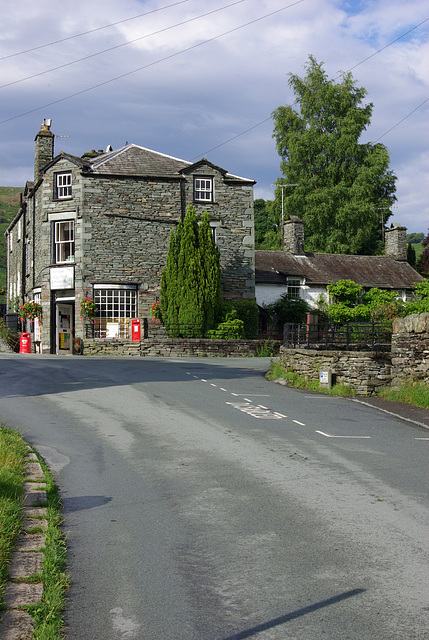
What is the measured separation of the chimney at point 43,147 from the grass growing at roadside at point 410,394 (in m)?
26.4

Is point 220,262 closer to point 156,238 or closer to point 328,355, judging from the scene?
point 156,238

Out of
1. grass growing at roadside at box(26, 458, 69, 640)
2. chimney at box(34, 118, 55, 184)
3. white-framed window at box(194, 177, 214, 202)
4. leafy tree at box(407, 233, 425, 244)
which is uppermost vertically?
leafy tree at box(407, 233, 425, 244)

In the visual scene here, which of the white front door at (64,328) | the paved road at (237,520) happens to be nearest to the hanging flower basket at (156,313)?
the white front door at (64,328)

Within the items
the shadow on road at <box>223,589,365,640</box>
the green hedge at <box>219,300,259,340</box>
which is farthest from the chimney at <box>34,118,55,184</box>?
the shadow on road at <box>223,589,365,640</box>

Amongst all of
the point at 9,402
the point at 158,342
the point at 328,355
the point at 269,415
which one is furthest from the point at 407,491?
the point at 158,342

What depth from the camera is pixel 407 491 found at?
7184 mm

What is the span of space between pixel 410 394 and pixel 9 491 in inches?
462

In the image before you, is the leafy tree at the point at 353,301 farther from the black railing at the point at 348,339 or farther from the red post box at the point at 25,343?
the red post box at the point at 25,343

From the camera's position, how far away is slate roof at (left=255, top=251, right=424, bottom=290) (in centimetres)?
4016

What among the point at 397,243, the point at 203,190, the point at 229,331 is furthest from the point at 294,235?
the point at 229,331

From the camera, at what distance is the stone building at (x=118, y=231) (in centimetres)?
3128

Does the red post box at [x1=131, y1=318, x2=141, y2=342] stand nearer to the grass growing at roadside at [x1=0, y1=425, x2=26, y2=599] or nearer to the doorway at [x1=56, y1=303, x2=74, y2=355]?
the doorway at [x1=56, y1=303, x2=74, y2=355]

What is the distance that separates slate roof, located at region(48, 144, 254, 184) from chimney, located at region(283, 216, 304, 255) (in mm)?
10147

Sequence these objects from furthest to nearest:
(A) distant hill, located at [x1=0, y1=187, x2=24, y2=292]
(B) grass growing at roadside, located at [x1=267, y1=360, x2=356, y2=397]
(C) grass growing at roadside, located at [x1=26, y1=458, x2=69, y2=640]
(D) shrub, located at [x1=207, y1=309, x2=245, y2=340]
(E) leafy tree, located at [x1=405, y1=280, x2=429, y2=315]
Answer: (A) distant hill, located at [x1=0, y1=187, x2=24, y2=292] < (E) leafy tree, located at [x1=405, y1=280, x2=429, y2=315] < (D) shrub, located at [x1=207, y1=309, x2=245, y2=340] < (B) grass growing at roadside, located at [x1=267, y1=360, x2=356, y2=397] < (C) grass growing at roadside, located at [x1=26, y1=458, x2=69, y2=640]
